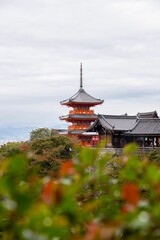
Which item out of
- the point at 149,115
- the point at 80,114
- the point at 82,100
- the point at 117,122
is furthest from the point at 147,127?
the point at 82,100

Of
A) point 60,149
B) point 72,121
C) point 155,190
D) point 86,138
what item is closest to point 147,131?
point 60,149

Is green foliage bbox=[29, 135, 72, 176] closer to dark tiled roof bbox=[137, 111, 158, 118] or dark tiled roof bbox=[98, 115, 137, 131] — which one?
dark tiled roof bbox=[98, 115, 137, 131]

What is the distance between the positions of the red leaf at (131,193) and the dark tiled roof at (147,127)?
25543 millimetres

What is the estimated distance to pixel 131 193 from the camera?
85 cm

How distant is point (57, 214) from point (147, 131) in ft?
85.2

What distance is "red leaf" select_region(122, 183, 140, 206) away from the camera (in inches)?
33.3

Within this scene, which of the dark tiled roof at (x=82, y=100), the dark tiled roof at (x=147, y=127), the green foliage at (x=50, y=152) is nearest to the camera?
the green foliage at (x=50, y=152)

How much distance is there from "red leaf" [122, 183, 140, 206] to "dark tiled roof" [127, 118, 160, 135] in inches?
1006

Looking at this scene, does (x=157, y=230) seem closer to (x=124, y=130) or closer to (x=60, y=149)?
(x=60, y=149)

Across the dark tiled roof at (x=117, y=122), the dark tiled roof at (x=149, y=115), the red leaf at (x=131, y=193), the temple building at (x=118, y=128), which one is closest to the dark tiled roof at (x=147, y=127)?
the temple building at (x=118, y=128)

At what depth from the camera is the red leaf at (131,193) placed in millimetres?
845

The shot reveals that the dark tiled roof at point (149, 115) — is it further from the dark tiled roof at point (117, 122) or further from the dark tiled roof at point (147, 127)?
the dark tiled roof at point (147, 127)

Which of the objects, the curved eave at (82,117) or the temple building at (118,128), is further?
the curved eave at (82,117)

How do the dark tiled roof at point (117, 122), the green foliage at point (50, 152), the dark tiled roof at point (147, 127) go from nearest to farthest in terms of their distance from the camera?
the green foliage at point (50, 152)
the dark tiled roof at point (147, 127)
the dark tiled roof at point (117, 122)
